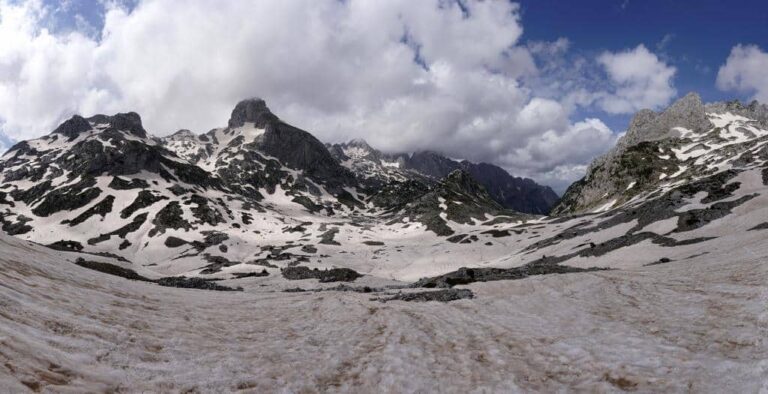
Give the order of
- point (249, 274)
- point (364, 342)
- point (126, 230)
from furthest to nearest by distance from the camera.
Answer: point (126, 230) → point (249, 274) → point (364, 342)

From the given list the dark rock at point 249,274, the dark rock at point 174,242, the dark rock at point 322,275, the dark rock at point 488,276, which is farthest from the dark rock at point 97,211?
the dark rock at point 488,276

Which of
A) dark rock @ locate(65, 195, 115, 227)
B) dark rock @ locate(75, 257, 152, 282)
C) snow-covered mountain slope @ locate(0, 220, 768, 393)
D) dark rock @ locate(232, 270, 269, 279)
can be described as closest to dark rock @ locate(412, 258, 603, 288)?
snow-covered mountain slope @ locate(0, 220, 768, 393)

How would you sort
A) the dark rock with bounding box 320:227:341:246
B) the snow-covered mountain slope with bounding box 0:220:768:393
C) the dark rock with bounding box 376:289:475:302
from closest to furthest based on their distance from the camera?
the snow-covered mountain slope with bounding box 0:220:768:393 → the dark rock with bounding box 376:289:475:302 → the dark rock with bounding box 320:227:341:246

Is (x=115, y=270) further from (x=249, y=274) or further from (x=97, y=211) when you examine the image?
(x=97, y=211)

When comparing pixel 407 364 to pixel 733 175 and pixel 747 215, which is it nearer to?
pixel 747 215

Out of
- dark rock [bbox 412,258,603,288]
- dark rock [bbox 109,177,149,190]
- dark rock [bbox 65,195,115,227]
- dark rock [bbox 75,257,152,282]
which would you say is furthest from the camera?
dark rock [bbox 109,177,149,190]

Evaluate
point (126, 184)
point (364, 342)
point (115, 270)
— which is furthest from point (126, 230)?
point (364, 342)

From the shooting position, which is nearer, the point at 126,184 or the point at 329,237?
the point at 329,237

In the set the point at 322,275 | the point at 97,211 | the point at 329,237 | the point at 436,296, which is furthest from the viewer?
the point at 97,211

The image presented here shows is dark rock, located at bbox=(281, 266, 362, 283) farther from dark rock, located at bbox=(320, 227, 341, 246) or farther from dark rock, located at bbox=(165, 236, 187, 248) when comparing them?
dark rock, located at bbox=(165, 236, 187, 248)

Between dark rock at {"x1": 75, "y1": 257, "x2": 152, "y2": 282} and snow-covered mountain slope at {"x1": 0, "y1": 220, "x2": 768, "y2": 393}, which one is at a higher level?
dark rock at {"x1": 75, "y1": 257, "x2": 152, "y2": 282}

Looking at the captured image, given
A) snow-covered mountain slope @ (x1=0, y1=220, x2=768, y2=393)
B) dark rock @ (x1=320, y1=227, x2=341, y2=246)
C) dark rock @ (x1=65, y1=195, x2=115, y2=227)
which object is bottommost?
snow-covered mountain slope @ (x1=0, y1=220, x2=768, y2=393)

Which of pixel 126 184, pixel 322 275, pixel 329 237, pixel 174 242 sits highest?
pixel 126 184

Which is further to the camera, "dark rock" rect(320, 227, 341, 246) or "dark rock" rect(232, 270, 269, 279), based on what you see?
"dark rock" rect(320, 227, 341, 246)
